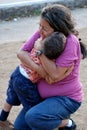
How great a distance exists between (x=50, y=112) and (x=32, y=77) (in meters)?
0.34

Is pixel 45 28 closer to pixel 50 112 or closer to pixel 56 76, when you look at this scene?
pixel 56 76

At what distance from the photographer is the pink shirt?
328 cm

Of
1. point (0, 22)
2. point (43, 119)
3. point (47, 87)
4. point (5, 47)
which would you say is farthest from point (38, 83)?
point (0, 22)

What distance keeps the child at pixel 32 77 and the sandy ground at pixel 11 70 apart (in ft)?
2.15

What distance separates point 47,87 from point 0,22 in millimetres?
5027

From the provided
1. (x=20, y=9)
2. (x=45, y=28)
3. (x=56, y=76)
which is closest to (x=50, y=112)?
(x=56, y=76)

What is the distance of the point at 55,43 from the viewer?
3.25m

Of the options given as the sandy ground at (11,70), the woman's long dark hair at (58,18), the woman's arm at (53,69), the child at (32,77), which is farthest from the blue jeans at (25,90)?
the sandy ground at (11,70)

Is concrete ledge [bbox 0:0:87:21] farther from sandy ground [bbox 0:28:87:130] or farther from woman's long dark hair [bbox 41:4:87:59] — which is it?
woman's long dark hair [bbox 41:4:87:59]

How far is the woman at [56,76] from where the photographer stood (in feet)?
10.7

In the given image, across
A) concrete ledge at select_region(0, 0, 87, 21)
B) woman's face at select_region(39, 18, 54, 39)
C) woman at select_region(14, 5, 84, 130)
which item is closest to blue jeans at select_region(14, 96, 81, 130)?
woman at select_region(14, 5, 84, 130)

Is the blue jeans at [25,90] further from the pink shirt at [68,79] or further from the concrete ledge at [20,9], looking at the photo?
the concrete ledge at [20,9]

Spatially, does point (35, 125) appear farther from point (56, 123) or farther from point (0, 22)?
point (0, 22)

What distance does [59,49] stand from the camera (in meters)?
3.25
